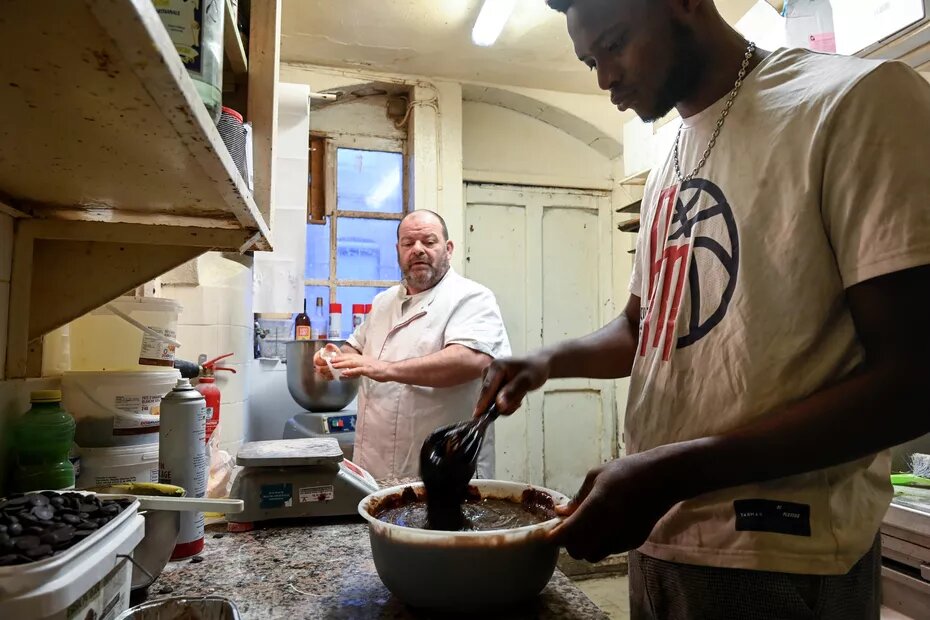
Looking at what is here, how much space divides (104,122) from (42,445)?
631mm

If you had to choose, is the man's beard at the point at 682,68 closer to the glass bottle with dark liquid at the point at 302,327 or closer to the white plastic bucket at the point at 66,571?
the white plastic bucket at the point at 66,571

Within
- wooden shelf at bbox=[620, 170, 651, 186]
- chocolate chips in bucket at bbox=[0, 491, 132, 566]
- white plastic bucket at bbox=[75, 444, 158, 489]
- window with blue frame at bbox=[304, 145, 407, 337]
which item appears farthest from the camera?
window with blue frame at bbox=[304, 145, 407, 337]

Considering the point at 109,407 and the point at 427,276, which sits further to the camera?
the point at 427,276

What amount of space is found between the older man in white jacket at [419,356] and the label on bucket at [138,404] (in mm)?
1153

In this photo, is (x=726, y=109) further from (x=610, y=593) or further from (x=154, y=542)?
(x=610, y=593)

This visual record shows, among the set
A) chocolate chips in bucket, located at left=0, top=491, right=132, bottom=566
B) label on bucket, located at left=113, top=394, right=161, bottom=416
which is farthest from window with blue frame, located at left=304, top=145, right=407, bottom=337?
chocolate chips in bucket, located at left=0, top=491, right=132, bottom=566

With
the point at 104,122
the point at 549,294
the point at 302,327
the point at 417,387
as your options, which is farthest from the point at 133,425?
the point at 549,294

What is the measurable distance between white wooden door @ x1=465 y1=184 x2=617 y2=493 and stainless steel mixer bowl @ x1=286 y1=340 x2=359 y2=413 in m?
1.19

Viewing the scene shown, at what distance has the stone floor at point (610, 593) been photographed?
2.80m

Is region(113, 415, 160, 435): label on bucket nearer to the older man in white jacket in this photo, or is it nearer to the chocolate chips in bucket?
the chocolate chips in bucket

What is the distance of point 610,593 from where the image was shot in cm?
302

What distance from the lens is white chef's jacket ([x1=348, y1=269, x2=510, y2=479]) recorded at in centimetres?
231

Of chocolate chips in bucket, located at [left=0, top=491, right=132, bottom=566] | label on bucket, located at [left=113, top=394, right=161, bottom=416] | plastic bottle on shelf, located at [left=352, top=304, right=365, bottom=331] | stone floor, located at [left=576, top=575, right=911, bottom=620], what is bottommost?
stone floor, located at [left=576, top=575, right=911, bottom=620]

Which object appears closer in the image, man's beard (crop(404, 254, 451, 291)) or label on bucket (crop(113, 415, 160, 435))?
label on bucket (crop(113, 415, 160, 435))
